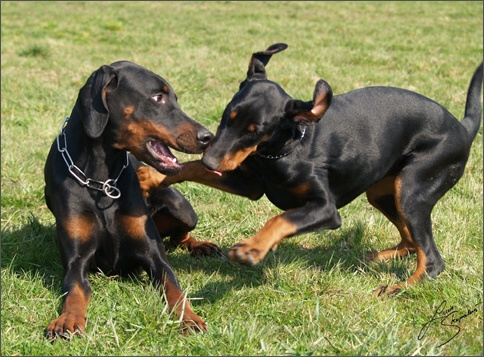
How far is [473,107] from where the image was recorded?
4.83m

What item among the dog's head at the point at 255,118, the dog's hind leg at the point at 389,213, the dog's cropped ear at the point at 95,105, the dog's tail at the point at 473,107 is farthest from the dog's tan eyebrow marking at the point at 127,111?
the dog's tail at the point at 473,107

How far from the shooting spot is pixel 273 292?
399cm

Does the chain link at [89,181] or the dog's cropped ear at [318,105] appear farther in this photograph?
the chain link at [89,181]

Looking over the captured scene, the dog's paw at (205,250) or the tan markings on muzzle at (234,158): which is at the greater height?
the tan markings on muzzle at (234,158)

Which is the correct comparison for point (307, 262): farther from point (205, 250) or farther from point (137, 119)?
point (137, 119)

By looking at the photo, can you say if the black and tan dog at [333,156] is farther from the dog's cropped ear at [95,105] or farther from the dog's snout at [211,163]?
the dog's cropped ear at [95,105]

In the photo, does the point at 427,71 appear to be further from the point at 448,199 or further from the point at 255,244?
the point at 255,244

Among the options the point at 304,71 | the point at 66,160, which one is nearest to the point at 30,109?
the point at 304,71

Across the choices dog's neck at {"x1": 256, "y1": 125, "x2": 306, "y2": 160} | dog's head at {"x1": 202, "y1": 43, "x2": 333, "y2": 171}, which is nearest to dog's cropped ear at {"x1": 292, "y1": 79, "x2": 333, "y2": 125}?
dog's head at {"x1": 202, "y1": 43, "x2": 333, "y2": 171}

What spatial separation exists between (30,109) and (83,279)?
4950 millimetres

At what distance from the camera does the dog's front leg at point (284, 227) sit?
3.35m

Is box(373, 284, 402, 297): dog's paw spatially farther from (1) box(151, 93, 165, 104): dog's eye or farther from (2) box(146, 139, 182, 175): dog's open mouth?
(1) box(151, 93, 165, 104): dog's eye

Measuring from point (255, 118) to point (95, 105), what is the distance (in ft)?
2.98

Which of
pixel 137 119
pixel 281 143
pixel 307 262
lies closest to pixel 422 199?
pixel 307 262
